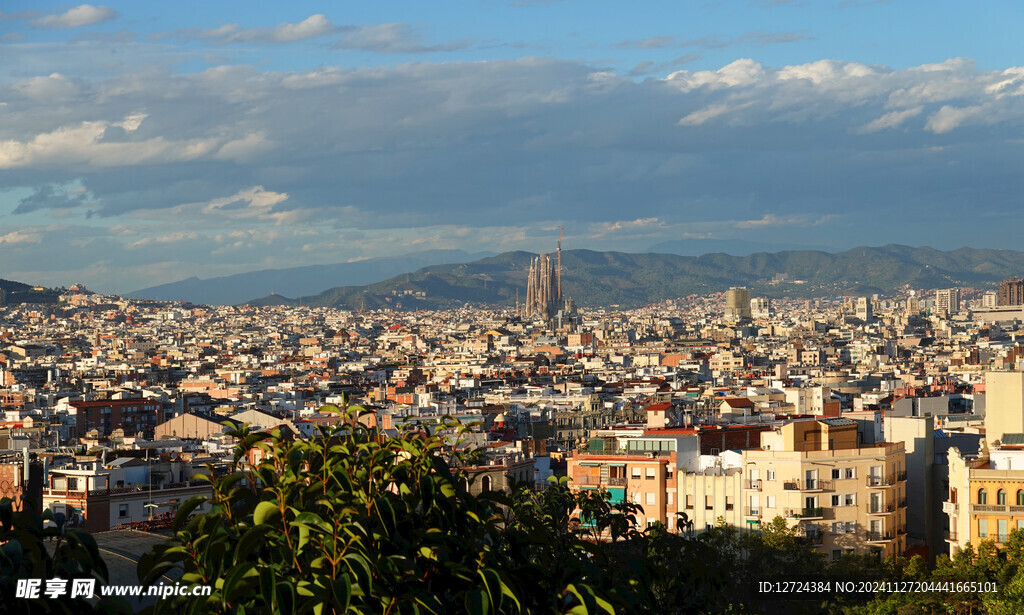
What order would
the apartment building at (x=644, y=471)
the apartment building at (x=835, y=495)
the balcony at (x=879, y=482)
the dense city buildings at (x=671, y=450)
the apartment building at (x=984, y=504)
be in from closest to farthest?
the apartment building at (x=984, y=504)
the dense city buildings at (x=671, y=450)
the apartment building at (x=835, y=495)
the balcony at (x=879, y=482)
the apartment building at (x=644, y=471)

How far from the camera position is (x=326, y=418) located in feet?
241

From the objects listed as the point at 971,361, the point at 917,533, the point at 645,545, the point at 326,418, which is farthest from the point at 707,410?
the point at 971,361

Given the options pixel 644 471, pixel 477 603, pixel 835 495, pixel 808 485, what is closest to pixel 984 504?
pixel 835 495

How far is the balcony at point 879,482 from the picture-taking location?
31.7 meters

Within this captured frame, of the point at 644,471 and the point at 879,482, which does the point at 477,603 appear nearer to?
the point at 879,482

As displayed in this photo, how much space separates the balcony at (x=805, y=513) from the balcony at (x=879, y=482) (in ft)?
3.57

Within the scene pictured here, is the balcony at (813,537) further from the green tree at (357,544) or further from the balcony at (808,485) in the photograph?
the green tree at (357,544)

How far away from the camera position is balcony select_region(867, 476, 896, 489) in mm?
31688

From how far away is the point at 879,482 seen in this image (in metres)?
31.8

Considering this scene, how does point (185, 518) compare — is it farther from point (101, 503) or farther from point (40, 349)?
point (40, 349)

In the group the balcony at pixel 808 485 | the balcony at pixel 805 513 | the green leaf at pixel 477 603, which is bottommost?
the balcony at pixel 805 513


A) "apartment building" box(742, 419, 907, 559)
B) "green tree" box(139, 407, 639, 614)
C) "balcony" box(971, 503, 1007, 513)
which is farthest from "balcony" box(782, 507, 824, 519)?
"green tree" box(139, 407, 639, 614)

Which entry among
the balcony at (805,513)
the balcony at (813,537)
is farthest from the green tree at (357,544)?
the balcony at (805,513)

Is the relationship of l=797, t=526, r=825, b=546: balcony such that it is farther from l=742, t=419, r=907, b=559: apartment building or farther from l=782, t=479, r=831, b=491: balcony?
l=782, t=479, r=831, b=491: balcony
